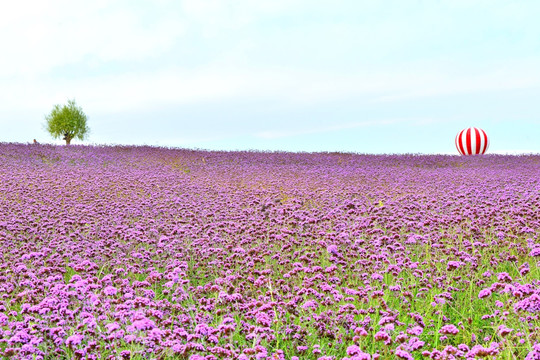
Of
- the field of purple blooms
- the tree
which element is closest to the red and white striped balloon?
the field of purple blooms

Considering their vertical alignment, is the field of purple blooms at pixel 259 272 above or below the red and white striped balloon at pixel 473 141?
below

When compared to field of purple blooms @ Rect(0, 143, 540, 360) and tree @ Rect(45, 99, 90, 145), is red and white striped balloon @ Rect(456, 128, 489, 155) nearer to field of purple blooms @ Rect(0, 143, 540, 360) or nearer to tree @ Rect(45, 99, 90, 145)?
field of purple blooms @ Rect(0, 143, 540, 360)

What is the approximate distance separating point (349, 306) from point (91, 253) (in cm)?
351

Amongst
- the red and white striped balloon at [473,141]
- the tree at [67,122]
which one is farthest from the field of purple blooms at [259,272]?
the tree at [67,122]

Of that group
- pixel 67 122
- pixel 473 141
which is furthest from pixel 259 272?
pixel 67 122

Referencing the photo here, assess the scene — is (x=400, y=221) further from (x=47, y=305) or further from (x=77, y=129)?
(x=77, y=129)

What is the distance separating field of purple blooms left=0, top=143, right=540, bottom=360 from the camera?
3496 millimetres

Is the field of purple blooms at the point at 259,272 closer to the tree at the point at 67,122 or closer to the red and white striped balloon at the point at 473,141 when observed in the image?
the red and white striped balloon at the point at 473,141

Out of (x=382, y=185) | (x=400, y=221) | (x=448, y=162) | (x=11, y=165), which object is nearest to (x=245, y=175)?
(x=382, y=185)

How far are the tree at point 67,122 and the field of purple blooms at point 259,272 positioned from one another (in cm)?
3944

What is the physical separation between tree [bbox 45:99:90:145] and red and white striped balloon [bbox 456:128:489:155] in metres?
37.3

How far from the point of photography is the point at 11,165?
57.2 ft

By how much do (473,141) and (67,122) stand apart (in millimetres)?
38288

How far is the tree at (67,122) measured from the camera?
50562 millimetres
